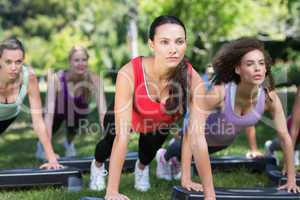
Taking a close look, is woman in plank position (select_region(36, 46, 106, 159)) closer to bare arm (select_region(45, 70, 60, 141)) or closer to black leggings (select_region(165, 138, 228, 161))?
bare arm (select_region(45, 70, 60, 141))

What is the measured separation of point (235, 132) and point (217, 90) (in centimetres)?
62

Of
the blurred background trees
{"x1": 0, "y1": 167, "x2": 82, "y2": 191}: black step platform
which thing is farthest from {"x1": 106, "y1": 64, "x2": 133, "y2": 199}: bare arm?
the blurred background trees

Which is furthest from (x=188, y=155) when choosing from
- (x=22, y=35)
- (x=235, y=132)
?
(x=22, y=35)

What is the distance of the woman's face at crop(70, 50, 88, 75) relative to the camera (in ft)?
19.7

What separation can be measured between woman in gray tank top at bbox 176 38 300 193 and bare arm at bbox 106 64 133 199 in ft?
1.93

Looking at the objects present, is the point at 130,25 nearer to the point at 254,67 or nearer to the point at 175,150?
the point at 175,150

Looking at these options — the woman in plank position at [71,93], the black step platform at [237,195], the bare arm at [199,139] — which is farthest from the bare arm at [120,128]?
the woman in plank position at [71,93]

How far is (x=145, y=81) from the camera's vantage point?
151 inches

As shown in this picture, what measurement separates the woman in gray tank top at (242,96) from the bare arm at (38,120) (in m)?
1.31

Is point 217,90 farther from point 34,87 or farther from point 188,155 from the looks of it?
point 34,87

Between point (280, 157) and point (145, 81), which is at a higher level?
point (145, 81)

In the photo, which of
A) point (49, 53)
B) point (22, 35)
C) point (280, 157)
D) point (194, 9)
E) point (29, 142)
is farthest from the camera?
point (22, 35)

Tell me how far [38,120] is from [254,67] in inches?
76.6

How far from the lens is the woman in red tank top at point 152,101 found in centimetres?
345
